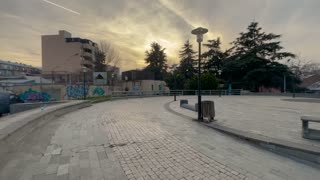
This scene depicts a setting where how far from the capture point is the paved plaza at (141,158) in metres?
3.20

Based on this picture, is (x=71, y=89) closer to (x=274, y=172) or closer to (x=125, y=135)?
(x=125, y=135)

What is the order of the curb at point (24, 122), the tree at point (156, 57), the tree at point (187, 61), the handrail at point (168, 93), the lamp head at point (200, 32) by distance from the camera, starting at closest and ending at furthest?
the curb at point (24, 122)
the lamp head at point (200, 32)
the handrail at point (168, 93)
the tree at point (187, 61)
the tree at point (156, 57)

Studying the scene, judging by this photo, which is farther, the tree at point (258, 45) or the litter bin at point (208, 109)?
the tree at point (258, 45)

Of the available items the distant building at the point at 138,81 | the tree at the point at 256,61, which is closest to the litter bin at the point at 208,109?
the distant building at the point at 138,81

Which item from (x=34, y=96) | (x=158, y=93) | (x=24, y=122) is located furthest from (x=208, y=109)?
(x=158, y=93)

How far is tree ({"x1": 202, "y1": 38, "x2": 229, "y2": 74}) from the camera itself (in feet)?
144

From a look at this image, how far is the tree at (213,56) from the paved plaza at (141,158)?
40.9 meters

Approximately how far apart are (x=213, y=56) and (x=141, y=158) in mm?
43823

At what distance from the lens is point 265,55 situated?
115ft

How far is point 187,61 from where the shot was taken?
2020 inches

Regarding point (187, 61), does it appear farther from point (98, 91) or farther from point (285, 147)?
point (285, 147)

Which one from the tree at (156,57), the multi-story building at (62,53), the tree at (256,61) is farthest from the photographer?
the tree at (156,57)

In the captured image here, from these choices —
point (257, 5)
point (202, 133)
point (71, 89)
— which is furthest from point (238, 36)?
point (202, 133)

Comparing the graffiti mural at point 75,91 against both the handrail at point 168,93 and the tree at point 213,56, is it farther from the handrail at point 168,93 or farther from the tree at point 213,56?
the tree at point 213,56
